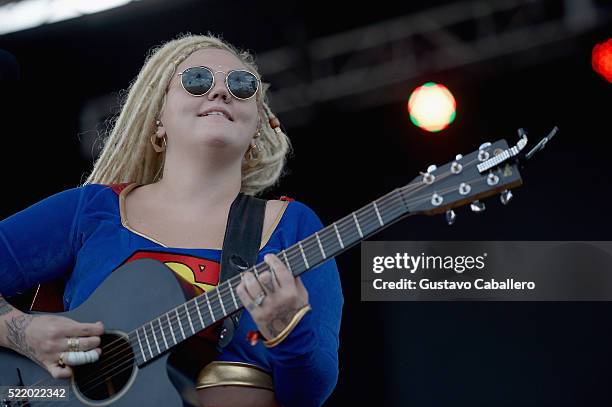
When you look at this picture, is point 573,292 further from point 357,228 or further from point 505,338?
point 357,228

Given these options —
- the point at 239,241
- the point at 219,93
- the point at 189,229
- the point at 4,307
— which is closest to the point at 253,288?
the point at 239,241

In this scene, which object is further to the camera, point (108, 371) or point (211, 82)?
point (211, 82)

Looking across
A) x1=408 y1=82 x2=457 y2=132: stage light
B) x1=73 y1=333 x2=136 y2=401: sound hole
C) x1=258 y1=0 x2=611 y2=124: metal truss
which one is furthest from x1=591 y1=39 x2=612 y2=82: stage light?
x1=73 y1=333 x2=136 y2=401: sound hole

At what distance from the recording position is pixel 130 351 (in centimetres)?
242

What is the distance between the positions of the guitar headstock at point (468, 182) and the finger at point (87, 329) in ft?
2.89

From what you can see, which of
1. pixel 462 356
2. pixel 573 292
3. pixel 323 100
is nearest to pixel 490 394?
pixel 462 356

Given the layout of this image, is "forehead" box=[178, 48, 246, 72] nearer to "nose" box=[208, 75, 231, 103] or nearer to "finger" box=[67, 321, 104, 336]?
"nose" box=[208, 75, 231, 103]

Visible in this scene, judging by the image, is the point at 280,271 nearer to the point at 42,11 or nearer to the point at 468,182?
the point at 468,182

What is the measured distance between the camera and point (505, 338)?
17.9 feet


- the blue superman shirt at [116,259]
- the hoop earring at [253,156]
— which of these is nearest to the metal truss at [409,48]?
the hoop earring at [253,156]

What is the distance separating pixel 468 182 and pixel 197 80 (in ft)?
3.15

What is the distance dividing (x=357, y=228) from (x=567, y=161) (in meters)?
3.65

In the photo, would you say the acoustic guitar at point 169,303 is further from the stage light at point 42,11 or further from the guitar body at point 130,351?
the stage light at point 42,11

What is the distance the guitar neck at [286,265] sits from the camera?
2.28m
